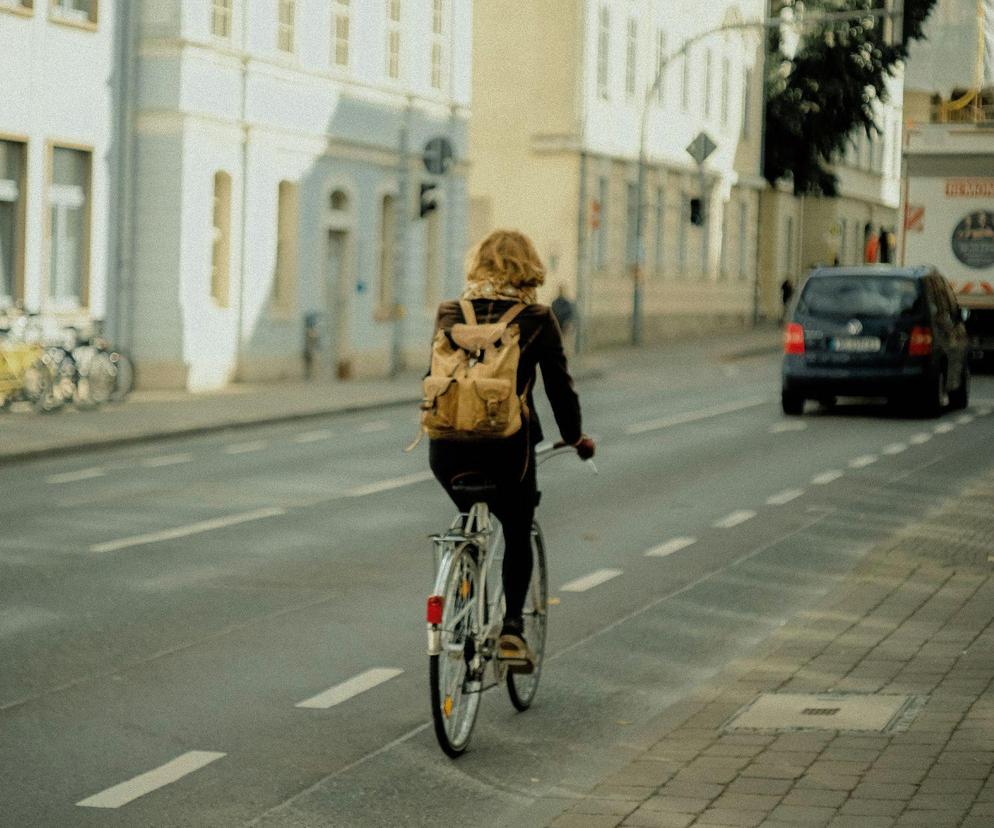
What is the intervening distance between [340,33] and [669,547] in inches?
967

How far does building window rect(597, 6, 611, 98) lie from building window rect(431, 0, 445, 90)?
37.3 feet

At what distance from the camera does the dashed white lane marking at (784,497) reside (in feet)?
55.0

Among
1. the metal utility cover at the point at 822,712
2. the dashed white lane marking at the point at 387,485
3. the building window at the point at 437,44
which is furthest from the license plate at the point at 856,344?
the metal utility cover at the point at 822,712

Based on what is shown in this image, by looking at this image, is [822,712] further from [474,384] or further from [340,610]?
[340,610]

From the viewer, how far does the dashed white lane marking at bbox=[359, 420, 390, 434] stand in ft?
82.3

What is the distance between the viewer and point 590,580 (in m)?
12.3

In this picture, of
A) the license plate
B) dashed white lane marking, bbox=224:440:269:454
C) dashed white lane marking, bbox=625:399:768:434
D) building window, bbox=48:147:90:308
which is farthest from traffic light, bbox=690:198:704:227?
dashed white lane marking, bbox=224:440:269:454

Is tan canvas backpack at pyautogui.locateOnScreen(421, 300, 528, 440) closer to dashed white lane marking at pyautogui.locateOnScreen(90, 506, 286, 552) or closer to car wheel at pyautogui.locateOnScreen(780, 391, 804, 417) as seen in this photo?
dashed white lane marking at pyautogui.locateOnScreen(90, 506, 286, 552)

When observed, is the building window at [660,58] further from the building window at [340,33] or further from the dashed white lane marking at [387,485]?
the dashed white lane marking at [387,485]

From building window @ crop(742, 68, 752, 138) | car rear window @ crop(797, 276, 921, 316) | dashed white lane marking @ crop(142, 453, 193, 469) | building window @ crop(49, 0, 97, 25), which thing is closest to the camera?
dashed white lane marking @ crop(142, 453, 193, 469)

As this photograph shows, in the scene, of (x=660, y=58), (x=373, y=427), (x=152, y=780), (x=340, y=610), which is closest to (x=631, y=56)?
(x=660, y=58)

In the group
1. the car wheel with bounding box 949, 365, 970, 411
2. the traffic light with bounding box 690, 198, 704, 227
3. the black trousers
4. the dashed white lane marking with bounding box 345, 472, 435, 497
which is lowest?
the dashed white lane marking with bounding box 345, 472, 435, 497

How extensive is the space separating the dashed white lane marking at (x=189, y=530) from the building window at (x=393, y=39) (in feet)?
78.2

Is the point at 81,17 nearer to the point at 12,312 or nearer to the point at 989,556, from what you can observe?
the point at 12,312
